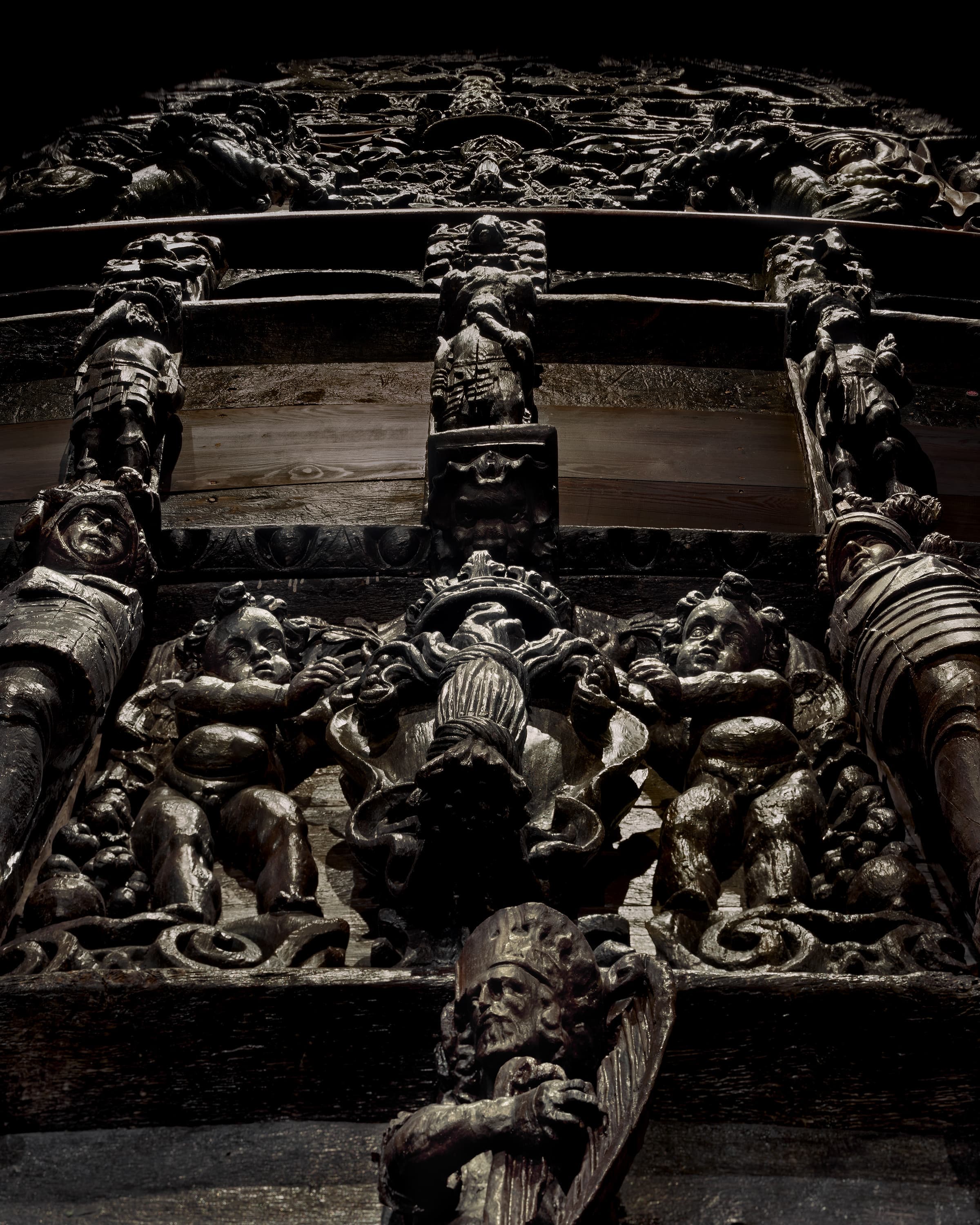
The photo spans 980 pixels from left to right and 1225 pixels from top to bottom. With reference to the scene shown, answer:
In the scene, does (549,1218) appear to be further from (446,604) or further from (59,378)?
(59,378)

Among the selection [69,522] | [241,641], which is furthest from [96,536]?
[241,641]

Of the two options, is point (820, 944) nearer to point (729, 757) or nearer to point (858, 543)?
point (729, 757)

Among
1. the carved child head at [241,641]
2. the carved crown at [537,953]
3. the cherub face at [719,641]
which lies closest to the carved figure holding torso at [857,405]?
the cherub face at [719,641]

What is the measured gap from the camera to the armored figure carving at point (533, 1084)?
188 cm

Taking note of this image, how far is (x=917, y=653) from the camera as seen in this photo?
3488 millimetres

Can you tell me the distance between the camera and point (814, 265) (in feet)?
22.1

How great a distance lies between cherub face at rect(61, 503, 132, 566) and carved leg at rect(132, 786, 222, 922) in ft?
3.18

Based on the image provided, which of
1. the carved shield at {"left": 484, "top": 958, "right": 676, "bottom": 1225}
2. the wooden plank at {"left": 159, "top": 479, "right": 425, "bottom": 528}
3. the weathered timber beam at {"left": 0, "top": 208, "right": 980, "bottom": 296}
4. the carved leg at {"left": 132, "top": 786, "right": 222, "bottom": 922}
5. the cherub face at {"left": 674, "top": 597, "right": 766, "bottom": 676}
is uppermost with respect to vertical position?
the weathered timber beam at {"left": 0, "top": 208, "right": 980, "bottom": 296}

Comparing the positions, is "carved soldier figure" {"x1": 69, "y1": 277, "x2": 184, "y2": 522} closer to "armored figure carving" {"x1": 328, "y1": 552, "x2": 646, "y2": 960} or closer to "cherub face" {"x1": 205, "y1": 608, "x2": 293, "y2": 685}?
"cherub face" {"x1": 205, "y1": 608, "x2": 293, "y2": 685}

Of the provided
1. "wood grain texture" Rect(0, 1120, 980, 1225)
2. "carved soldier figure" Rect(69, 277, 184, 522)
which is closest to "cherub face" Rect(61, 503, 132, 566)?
"carved soldier figure" Rect(69, 277, 184, 522)

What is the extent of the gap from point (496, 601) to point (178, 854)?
1.21 meters

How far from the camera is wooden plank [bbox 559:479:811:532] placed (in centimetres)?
523

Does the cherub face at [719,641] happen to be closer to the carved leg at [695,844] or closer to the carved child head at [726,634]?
the carved child head at [726,634]

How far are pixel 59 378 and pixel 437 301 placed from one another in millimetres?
1981
